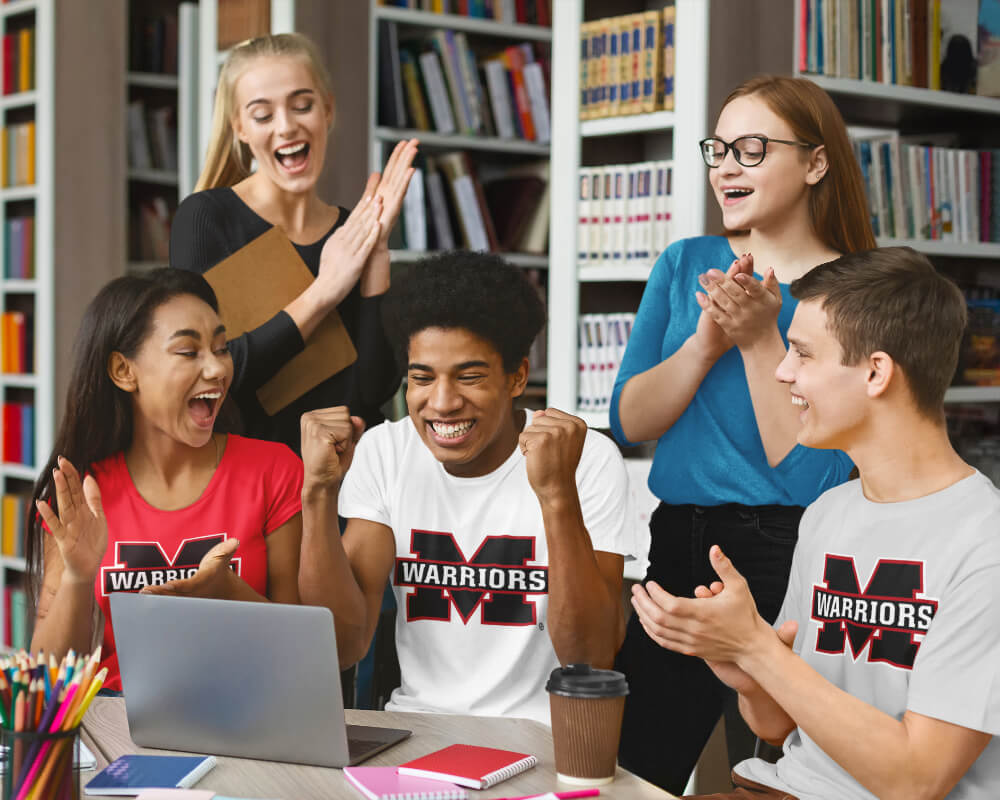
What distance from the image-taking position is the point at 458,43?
3787 mm

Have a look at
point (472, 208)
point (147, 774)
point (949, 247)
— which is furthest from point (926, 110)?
point (147, 774)

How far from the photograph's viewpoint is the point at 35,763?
3.54ft

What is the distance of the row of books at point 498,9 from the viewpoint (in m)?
3.82

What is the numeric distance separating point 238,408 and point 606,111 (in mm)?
1173

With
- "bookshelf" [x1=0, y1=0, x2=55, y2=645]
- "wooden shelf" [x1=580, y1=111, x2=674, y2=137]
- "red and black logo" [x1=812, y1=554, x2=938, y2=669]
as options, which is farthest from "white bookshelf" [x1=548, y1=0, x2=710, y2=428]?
"bookshelf" [x1=0, y1=0, x2=55, y2=645]

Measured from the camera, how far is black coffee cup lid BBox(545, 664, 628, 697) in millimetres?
1251

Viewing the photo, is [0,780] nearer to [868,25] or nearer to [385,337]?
[385,337]

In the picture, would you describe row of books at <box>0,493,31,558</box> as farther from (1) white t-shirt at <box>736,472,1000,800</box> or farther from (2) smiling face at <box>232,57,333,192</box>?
(1) white t-shirt at <box>736,472,1000,800</box>

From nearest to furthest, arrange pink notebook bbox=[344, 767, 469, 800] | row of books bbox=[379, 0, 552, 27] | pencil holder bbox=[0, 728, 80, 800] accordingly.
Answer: pencil holder bbox=[0, 728, 80, 800]
pink notebook bbox=[344, 767, 469, 800]
row of books bbox=[379, 0, 552, 27]

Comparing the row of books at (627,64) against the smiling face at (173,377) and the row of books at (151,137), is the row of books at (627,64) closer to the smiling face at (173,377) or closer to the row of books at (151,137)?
the smiling face at (173,377)

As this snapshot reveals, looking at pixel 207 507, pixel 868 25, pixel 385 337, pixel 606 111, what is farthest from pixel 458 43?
pixel 207 507

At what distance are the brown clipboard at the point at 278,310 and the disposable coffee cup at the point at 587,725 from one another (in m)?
1.11

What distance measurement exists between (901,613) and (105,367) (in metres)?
1.30

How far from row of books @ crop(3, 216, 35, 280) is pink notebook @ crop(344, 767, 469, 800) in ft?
11.5
